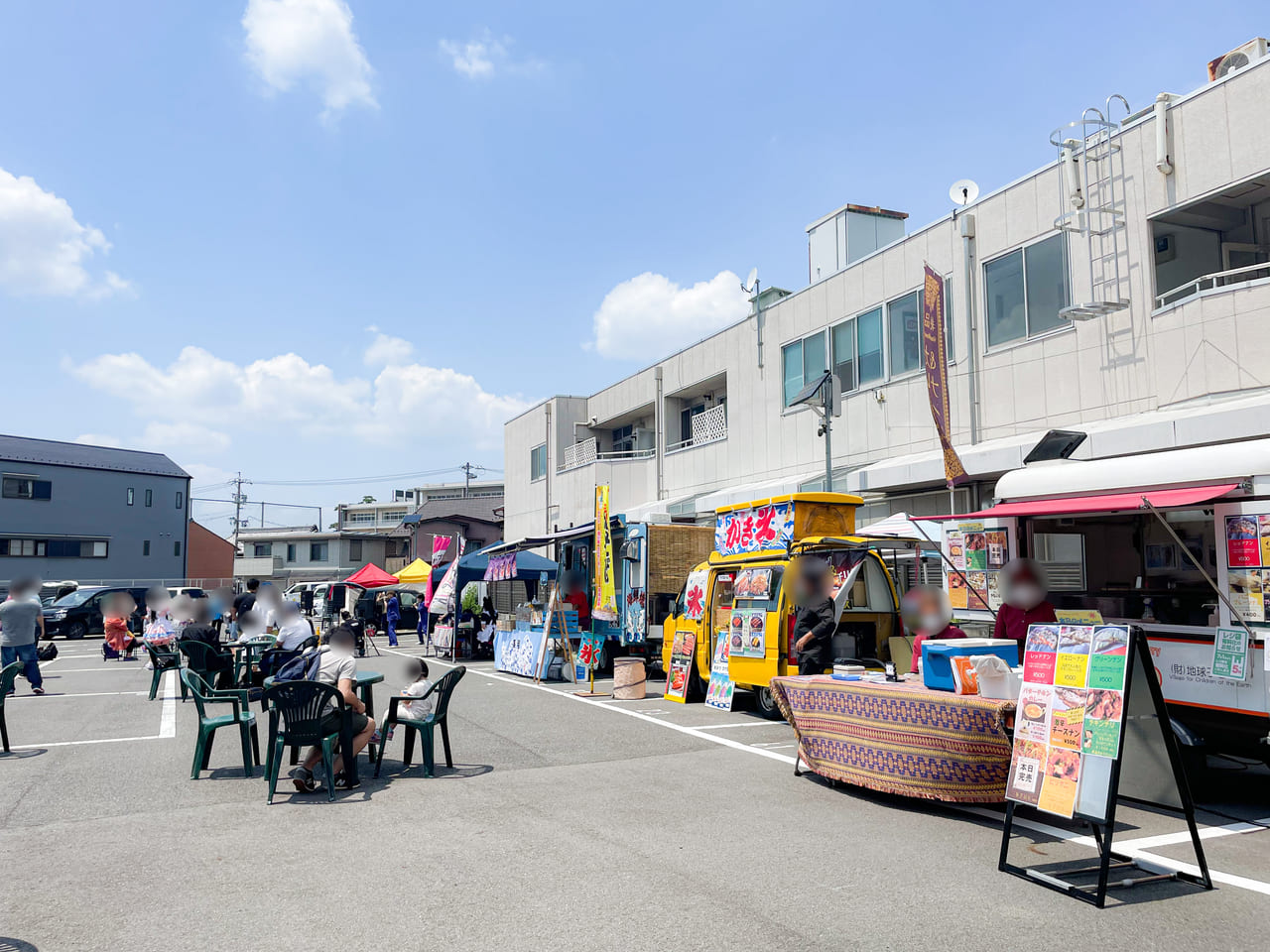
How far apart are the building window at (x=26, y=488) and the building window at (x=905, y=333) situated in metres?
43.3

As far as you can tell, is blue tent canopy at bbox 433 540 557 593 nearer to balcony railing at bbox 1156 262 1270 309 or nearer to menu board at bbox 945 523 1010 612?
menu board at bbox 945 523 1010 612

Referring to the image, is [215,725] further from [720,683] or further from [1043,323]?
[1043,323]

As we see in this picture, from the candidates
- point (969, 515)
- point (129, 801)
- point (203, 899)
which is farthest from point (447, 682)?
point (969, 515)

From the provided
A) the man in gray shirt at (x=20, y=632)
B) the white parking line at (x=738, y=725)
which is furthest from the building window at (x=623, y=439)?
the white parking line at (x=738, y=725)

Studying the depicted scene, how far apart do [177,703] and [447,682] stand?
696 centimetres

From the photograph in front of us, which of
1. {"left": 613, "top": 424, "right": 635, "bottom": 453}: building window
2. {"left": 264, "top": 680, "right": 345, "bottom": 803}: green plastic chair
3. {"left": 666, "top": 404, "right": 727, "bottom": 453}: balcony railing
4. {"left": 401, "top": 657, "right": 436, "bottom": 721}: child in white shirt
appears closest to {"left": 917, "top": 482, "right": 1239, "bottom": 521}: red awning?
{"left": 401, "top": 657, "right": 436, "bottom": 721}: child in white shirt

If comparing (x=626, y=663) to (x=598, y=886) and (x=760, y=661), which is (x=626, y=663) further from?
(x=598, y=886)

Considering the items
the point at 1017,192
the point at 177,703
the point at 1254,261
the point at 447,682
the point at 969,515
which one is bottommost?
the point at 177,703

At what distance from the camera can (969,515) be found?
8750mm

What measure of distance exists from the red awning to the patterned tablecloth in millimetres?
1902

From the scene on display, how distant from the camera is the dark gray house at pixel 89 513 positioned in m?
44.0

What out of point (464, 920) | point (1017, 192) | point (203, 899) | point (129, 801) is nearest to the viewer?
point (464, 920)

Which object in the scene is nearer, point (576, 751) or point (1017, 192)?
point (576, 751)

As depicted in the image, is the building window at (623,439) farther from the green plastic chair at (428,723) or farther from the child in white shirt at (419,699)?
the green plastic chair at (428,723)
